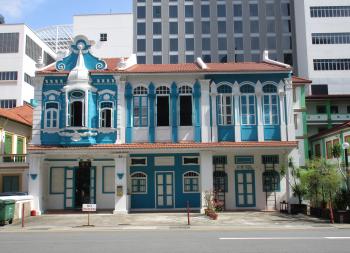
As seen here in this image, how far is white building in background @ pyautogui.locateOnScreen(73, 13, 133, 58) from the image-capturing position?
69.4 metres

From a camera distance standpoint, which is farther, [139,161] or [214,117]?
[139,161]

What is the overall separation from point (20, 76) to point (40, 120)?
35.1m

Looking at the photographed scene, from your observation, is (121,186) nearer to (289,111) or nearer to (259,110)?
(259,110)

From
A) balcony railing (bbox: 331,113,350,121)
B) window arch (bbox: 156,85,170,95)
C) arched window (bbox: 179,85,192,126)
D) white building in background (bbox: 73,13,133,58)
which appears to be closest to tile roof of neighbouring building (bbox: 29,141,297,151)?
arched window (bbox: 179,85,192,126)


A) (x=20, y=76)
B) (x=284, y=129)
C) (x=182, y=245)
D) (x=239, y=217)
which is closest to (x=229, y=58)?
(x=20, y=76)

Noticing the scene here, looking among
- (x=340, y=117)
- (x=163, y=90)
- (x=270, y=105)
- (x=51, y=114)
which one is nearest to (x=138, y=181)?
(x=163, y=90)

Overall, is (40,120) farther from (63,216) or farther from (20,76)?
(20,76)

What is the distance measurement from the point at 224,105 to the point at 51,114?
1089cm

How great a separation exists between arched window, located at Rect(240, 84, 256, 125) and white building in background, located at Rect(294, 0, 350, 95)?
124 ft

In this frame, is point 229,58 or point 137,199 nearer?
point 137,199

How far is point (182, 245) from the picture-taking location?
12.9m

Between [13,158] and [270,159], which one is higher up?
[13,158]

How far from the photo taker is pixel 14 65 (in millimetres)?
59219

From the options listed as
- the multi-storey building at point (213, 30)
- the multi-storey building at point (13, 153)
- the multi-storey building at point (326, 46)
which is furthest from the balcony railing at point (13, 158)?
the multi-storey building at point (213, 30)
